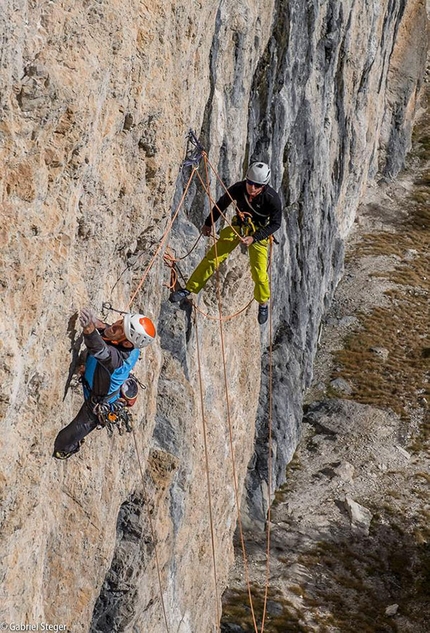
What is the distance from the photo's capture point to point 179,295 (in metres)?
16.1

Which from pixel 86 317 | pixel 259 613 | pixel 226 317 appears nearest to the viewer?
pixel 86 317

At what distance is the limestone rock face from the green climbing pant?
619 mm

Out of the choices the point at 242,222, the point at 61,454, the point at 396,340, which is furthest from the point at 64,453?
the point at 396,340

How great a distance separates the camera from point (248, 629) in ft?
82.9

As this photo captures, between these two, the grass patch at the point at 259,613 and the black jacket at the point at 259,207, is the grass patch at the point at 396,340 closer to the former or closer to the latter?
the grass patch at the point at 259,613

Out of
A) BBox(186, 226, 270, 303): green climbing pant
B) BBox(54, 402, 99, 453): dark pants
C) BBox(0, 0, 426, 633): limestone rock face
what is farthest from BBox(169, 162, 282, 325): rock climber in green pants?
BBox(54, 402, 99, 453): dark pants

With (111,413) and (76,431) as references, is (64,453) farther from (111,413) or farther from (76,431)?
(111,413)

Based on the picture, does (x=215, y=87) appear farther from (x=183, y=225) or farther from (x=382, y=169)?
(x=382, y=169)

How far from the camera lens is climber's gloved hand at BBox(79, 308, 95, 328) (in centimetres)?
984

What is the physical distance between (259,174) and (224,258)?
2.22 metres

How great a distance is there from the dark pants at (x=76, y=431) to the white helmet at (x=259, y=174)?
22.9 feet

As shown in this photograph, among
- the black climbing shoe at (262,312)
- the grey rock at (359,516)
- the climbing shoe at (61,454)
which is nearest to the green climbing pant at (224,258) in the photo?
the black climbing shoe at (262,312)

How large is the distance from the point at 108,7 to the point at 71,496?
262 inches

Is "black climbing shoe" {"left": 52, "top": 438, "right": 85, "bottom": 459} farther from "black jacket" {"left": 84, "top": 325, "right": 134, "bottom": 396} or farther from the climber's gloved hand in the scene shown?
the climber's gloved hand
